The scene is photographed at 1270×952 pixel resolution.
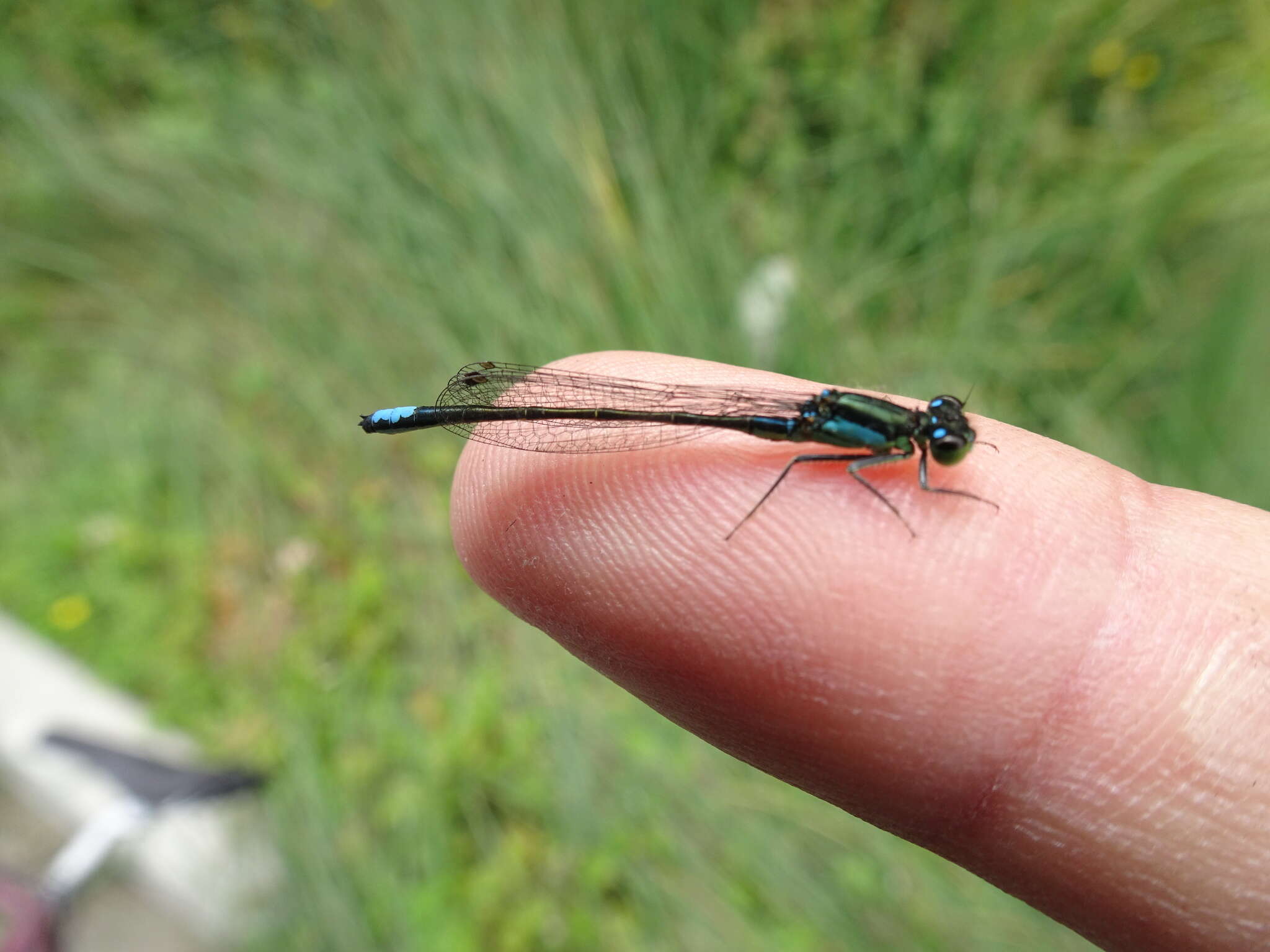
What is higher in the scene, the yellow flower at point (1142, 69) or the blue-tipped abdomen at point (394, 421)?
the yellow flower at point (1142, 69)

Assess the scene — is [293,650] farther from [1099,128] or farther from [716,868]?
[1099,128]

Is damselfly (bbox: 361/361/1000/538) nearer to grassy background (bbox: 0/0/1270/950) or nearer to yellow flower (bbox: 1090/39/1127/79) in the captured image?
grassy background (bbox: 0/0/1270/950)

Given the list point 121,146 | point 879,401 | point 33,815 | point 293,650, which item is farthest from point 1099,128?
point 33,815

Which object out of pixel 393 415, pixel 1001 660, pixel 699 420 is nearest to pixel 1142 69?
pixel 699 420

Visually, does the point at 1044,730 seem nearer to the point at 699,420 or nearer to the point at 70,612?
the point at 699,420

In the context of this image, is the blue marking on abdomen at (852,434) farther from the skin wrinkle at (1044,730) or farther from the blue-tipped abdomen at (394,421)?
the blue-tipped abdomen at (394,421)

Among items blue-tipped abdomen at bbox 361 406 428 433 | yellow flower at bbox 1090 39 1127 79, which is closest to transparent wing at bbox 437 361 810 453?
blue-tipped abdomen at bbox 361 406 428 433

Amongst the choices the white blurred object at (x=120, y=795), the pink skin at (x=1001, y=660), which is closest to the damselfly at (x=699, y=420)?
the pink skin at (x=1001, y=660)
